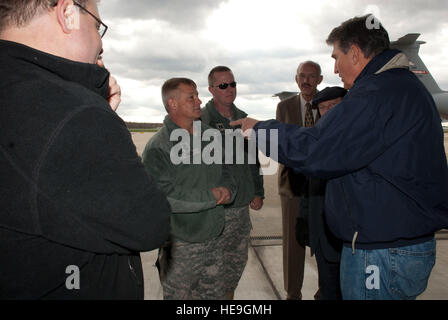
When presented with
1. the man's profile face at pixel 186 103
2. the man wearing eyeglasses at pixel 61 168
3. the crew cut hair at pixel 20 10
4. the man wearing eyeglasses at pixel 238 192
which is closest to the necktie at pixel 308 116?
the man wearing eyeglasses at pixel 238 192

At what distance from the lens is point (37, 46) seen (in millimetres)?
831

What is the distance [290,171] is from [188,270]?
4.60 feet

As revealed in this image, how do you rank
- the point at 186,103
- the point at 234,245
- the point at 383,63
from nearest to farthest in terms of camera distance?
the point at 383,63 < the point at 186,103 < the point at 234,245

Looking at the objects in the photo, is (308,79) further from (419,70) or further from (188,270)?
(419,70)

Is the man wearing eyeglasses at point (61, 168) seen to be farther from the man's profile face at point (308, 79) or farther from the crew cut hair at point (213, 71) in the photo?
the man's profile face at point (308, 79)

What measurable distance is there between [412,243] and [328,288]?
3.80 feet

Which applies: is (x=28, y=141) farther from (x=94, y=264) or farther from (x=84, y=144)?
(x=94, y=264)

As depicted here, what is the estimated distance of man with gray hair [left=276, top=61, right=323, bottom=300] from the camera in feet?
9.47

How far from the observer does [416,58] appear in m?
15.8

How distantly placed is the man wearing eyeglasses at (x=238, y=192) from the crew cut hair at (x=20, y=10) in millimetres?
2108

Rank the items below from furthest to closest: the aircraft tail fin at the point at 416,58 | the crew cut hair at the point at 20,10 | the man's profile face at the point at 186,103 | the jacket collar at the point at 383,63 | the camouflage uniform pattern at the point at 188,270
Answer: the aircraft tail fin at the point at 416,58
the man's profile face at the point at 186,103
the camouflage uniform pattern at the point at 188,270
the jacket collar at the point at 383,63
the crew cut hair at the point at 20,10

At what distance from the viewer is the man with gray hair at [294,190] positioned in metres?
2.89

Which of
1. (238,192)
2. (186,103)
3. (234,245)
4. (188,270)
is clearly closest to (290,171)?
(238,192)
